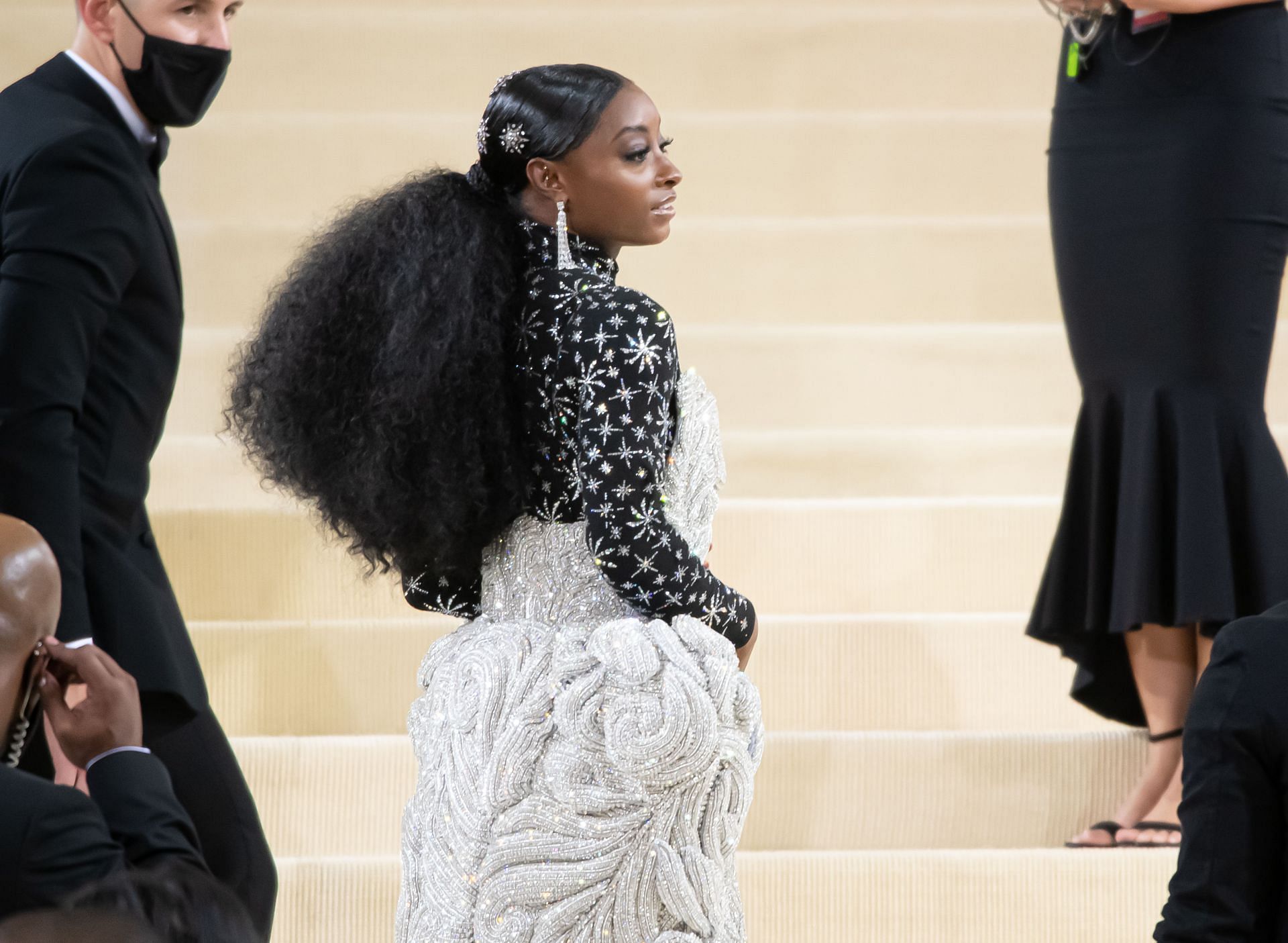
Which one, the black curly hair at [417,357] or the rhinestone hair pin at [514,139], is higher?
the rhinestone hair pin at [514,139]

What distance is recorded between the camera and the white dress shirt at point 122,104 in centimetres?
223

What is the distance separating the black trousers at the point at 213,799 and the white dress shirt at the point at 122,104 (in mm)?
680

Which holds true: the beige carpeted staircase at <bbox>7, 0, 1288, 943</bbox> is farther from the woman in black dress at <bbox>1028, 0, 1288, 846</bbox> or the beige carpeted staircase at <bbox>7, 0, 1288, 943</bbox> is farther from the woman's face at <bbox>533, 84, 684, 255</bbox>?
the woman's face at <bbox>533, 84, 684, 255</bbox>

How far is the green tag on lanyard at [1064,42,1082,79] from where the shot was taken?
3.46 metres

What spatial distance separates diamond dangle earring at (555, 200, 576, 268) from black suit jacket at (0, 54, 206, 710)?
0.46m

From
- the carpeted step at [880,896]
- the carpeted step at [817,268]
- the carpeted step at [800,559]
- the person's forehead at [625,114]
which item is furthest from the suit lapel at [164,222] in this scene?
the carpeted step at [817,268]

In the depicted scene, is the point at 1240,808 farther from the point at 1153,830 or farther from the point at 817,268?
the point at 817,268

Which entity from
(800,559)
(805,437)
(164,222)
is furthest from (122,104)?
(805,437)

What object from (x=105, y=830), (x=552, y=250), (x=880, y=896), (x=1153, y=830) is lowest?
(x=880, y=896)

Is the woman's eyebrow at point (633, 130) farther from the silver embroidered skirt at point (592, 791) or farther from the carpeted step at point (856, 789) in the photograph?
the carpeted step at point (856, 789)

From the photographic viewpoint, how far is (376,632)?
404 cm

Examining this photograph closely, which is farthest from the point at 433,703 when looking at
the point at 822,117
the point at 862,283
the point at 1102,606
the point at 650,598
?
the point at 822,117

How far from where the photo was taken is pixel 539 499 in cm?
226

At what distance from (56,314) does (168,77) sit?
366mm
